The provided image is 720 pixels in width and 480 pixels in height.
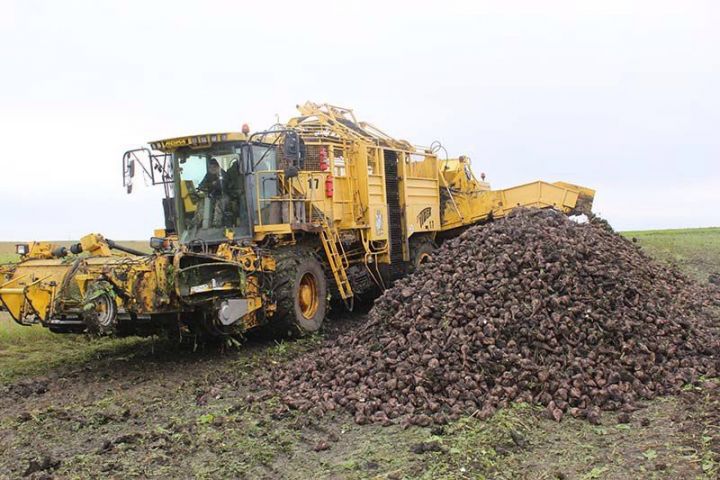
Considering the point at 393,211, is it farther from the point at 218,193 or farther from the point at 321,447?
the point at 321,447

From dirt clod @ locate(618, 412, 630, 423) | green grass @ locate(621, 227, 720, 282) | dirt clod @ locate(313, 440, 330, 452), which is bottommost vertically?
dirt clod @ locate(313, 440, 330, 452)

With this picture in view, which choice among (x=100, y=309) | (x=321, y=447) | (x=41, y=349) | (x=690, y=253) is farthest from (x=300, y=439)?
(x=690, y=253)

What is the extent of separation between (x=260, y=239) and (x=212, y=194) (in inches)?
36.7

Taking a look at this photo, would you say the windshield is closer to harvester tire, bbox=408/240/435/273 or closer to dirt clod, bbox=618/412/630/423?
harvester tire, bbox=408/240/435/273

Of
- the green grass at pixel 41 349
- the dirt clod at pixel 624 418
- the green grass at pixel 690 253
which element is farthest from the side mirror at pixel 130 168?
the green grass at pixel 690 253

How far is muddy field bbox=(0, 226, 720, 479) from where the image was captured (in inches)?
175

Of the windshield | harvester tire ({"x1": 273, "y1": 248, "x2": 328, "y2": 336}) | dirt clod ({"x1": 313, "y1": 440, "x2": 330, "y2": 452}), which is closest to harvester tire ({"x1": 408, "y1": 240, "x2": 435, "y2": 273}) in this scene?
harvester tire ({"x1": 273, "y1": 248, "x2": 328, "y2": 336})

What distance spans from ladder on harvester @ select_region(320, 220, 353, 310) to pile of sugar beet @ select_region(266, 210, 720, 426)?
1.89m

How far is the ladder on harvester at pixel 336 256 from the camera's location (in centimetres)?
966

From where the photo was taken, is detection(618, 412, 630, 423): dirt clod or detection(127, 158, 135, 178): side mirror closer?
detection(618, 412, 630, 423): dirt clod

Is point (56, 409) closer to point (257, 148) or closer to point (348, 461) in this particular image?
point (348, 461)

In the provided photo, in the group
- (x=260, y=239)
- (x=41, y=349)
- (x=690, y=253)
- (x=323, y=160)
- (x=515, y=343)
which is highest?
(x=323, y=160)

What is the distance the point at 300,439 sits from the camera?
206 inches

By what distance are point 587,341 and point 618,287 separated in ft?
3.37
